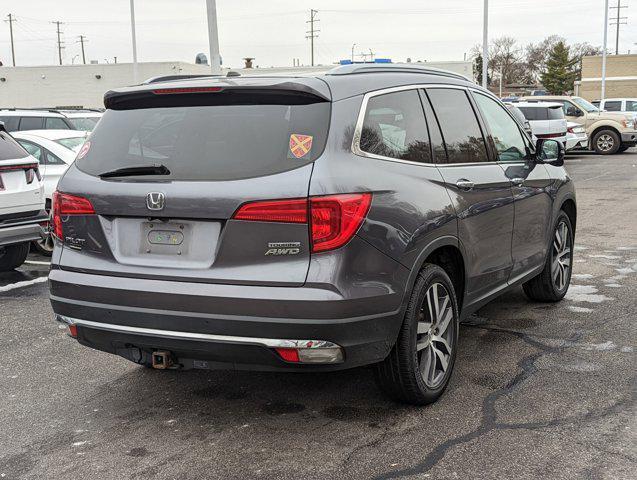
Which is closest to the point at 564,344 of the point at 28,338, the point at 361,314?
the point at 361,314

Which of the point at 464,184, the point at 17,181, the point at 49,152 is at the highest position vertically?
the point at 464,184

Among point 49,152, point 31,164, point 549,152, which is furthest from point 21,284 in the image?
point 549,152

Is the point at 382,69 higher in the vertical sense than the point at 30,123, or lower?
higher

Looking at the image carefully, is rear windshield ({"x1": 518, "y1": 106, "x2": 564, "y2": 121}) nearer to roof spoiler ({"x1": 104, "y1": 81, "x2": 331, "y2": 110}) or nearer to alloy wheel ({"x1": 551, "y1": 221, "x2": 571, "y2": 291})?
alloy wheel ({"x1": 551, "y1": 221, "x2": 571, "y2": 291})

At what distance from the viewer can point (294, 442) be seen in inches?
146

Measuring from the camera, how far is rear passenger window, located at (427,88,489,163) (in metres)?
4.55

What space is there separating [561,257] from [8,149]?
5.55m

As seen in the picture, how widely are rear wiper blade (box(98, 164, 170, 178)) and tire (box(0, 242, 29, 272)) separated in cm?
521

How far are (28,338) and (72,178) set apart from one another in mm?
2283

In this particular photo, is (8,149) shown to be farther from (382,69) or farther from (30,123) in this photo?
(30,123)

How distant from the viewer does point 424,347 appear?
4.09m

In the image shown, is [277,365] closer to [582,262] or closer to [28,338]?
[28,338]

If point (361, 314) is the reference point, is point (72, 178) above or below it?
above

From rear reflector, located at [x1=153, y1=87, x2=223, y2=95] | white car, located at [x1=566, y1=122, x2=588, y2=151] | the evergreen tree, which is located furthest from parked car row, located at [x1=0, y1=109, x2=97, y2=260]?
the evergreen tree
